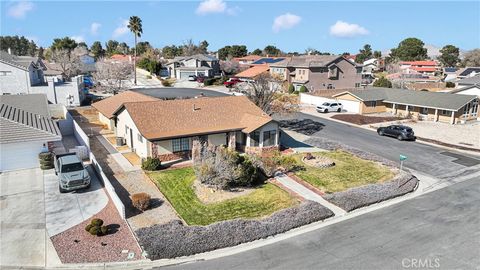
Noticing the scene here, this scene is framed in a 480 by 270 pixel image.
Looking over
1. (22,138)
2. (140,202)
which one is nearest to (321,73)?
(22,138)

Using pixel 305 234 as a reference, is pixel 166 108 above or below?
above

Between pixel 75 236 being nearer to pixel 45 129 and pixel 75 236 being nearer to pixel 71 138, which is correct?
pixel 45 129

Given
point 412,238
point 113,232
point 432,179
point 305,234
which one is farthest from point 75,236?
point 432,179

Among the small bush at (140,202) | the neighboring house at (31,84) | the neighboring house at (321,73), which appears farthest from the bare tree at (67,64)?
the small bush at (140,202)

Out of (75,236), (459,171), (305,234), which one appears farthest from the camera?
(459,171)

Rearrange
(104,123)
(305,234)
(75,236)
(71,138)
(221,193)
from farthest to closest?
(104,123)
(71,138)
(221,193)
(305,234)
(75,236)

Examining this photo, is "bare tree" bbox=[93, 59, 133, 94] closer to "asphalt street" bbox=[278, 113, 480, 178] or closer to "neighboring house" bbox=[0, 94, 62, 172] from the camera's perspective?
"neighboring house" bbox=[0, 94, 62, 172]
